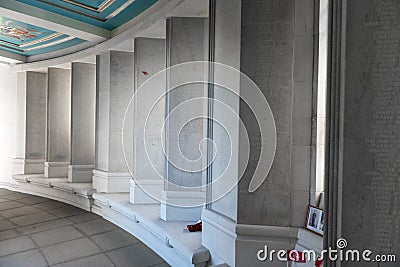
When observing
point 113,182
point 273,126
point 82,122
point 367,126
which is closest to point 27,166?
point 82,122

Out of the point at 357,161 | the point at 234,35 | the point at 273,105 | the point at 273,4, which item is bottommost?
the point at 357,161

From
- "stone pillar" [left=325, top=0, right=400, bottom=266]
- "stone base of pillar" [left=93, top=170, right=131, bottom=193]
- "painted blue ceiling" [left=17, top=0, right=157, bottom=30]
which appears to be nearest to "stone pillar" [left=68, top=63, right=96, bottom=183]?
"stone base of pillar" [left=93, top=170, right=131, bottom=193]

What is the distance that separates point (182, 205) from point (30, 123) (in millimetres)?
6390

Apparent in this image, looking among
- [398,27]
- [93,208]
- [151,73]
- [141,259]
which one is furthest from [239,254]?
[93,208]

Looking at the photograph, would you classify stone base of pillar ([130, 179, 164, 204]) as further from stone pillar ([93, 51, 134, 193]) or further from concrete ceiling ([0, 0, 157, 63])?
concrete ceiling ([0, 0, 157, 63])

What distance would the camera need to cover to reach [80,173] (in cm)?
795

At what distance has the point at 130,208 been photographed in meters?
5.39

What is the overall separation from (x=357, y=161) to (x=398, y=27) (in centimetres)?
78

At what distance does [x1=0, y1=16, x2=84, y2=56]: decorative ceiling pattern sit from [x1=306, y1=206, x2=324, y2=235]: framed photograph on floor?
6099 millimetres

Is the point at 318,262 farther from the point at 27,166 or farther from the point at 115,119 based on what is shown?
the point at 27,166

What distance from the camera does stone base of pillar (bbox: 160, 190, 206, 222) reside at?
4.64m

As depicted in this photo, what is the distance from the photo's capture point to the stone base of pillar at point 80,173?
7.90m

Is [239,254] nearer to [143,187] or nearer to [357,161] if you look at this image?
[357,161]

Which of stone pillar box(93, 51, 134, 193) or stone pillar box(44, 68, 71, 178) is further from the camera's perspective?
stone pillar box(44, 68, 71, 178)
